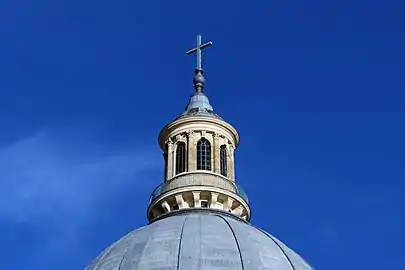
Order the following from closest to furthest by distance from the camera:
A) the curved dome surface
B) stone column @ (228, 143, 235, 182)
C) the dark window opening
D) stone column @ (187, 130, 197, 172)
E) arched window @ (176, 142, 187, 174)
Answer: the curved dome surface < the dark window opening < stone column @ (187, 130, 197, 172) < arched window @ (176, 142, 187, 174) < stone column @ (228, 143, 235, 182)

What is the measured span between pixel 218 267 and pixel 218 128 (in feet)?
41.7

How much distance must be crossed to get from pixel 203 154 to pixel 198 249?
10.1 metres

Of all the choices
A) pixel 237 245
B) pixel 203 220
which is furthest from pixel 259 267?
pixel 203 220

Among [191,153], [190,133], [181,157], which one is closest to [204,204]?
[191,153]

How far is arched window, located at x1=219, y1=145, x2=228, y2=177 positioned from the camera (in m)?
54.6

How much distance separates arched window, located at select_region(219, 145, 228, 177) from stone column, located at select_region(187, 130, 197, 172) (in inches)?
58.2

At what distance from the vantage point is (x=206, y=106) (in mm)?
58062

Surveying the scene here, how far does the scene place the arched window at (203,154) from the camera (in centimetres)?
5378

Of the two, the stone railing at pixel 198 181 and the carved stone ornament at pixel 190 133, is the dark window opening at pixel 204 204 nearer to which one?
the stone railing at pixel 198 181

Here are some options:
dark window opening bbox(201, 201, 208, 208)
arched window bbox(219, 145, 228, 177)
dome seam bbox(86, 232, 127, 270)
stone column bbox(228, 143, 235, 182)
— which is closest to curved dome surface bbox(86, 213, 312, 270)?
dome seam bbox(86, 232, 127, 270)

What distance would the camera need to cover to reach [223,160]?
55.0 m

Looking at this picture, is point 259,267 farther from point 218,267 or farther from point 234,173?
point 234,173

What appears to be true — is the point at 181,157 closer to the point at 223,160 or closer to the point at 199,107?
the point at 223,160

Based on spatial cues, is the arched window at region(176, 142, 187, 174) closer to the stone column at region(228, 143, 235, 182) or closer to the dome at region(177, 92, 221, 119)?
the dome at region(177, 92, 221, 119)
